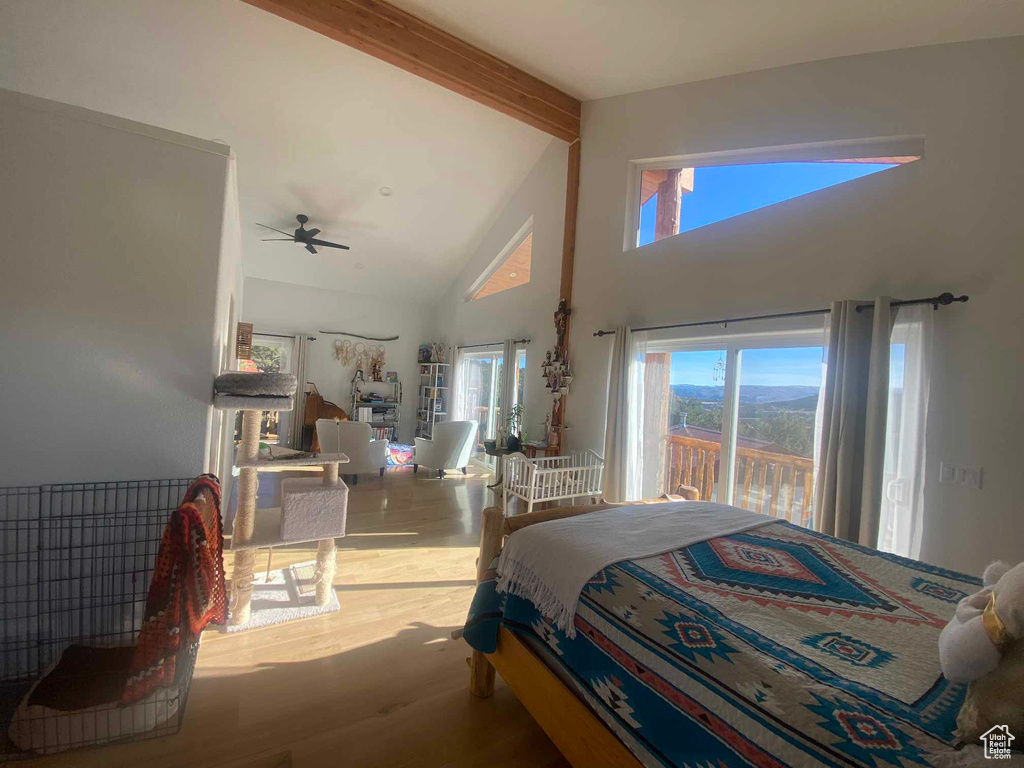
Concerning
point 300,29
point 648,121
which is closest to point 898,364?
point 648,121

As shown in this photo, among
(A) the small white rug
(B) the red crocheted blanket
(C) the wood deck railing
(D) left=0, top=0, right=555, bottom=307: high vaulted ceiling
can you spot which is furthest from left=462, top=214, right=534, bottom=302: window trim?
(B) the red crocheted blanket

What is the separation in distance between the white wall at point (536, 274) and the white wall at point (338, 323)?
243 centimetres

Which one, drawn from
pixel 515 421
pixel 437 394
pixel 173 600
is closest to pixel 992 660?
pixel 173 600

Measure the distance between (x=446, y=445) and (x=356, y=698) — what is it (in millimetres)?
3534

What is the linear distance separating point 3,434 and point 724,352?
370cm

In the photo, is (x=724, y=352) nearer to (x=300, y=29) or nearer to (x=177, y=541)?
(x=177, y=541)

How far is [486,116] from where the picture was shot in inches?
166

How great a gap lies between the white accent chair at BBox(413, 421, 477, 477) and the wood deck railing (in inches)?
103

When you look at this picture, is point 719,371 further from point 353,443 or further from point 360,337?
point 360,337

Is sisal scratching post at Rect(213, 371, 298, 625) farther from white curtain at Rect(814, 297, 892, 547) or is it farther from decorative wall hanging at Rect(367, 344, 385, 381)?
decorative wall hanging at Rect(367, 344, 385, 381)

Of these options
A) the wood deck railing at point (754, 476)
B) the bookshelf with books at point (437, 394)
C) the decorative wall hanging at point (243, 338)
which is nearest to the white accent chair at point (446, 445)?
the bookshelf with books at point (437, 394)

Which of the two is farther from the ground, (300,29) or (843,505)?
(300,29)

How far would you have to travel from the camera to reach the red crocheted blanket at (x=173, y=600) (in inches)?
57.2

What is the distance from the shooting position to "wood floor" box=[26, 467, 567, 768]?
1.54 metres
